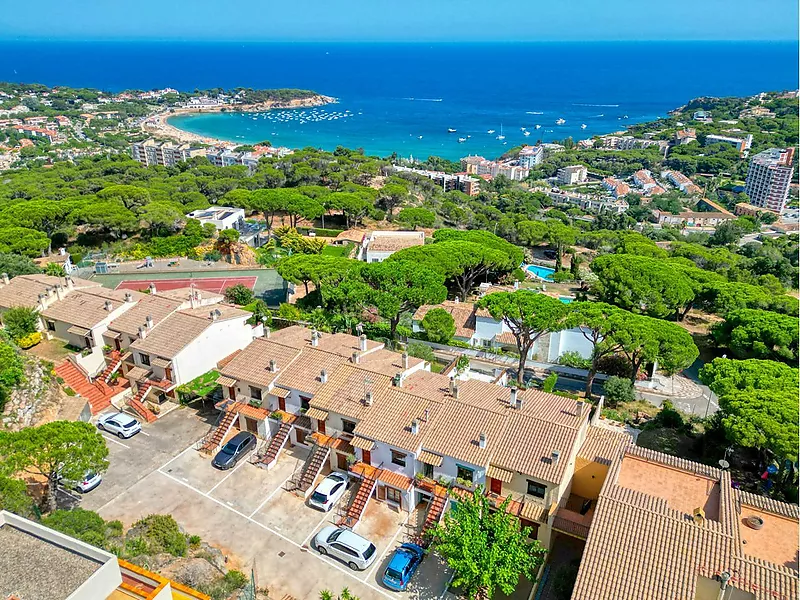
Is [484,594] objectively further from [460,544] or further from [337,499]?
[337,499]

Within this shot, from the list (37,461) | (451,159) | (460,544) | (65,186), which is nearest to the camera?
(460,544)

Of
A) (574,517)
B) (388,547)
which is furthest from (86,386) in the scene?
(574,517)

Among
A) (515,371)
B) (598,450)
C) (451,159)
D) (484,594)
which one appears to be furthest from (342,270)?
(451,159)

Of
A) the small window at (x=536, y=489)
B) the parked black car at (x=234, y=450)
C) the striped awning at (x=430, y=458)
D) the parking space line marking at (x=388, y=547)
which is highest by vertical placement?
the striped awning at (x=430, y=458)

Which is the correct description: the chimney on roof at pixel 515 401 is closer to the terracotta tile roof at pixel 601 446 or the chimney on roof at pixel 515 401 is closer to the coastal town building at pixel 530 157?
the terracotta tile roof at pixel 601 446

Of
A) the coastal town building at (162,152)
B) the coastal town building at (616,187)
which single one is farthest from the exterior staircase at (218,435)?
the coastal town building at (616,187)

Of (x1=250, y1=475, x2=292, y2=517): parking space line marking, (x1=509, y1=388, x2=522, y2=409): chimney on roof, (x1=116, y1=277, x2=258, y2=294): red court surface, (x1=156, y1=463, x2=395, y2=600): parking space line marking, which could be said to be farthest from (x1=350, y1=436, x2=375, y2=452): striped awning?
(x1=116, y1=277, x2=258, y2=294): red court surface
